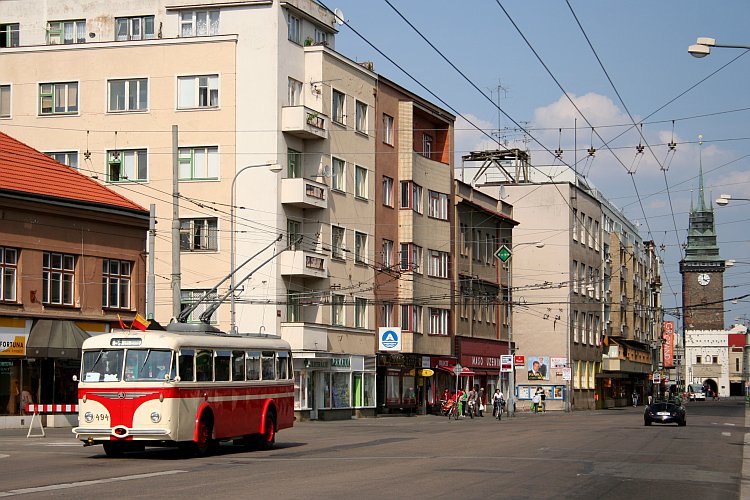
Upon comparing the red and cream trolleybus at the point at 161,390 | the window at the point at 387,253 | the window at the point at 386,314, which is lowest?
the red and cream trolleybus at the point at 161,390

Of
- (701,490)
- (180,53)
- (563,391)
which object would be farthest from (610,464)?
(563,391)

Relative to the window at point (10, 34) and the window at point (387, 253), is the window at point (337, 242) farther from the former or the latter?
the window at point (10, 34)

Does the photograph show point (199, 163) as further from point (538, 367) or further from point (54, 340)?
point (538, 367)

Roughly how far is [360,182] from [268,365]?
111ft

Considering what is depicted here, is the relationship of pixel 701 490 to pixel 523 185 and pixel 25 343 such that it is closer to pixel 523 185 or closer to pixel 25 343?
pixel 25 343

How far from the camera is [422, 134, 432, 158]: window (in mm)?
70812

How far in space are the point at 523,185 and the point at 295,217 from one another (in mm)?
42159

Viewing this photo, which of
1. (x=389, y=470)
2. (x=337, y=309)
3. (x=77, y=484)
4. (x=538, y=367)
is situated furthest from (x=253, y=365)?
(x=538, y=367)

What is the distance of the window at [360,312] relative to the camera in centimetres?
6122

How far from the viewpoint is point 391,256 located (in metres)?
65.1

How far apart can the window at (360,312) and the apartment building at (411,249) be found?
1.26m

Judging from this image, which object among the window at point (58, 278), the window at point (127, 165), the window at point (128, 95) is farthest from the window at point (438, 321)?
the window at point (58, 278)

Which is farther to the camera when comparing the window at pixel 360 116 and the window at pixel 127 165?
the window at pixel 360 116

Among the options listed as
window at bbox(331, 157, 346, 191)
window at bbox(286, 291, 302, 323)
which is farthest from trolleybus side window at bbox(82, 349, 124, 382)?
window at bbox(331, 157, 346, 191)
